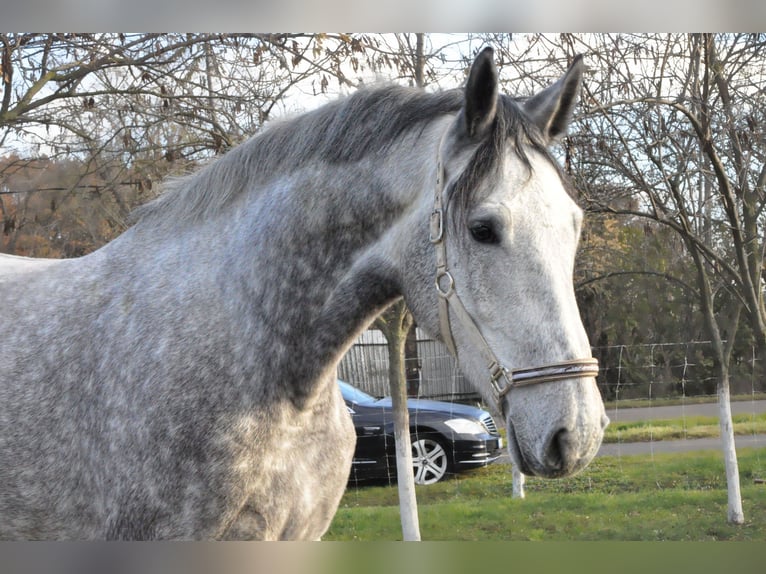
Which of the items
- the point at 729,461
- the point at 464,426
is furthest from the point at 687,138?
the point at 464,426

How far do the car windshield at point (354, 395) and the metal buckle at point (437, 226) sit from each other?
604 centimetres

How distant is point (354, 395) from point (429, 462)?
1068mm

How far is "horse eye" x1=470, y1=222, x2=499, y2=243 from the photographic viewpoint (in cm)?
169

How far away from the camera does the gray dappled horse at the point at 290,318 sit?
1.66 meters

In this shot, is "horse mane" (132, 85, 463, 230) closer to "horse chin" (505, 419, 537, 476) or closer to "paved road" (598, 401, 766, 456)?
"horse chin" (505, 419, 537, 476)

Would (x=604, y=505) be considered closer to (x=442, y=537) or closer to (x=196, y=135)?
(x=442, y=537)

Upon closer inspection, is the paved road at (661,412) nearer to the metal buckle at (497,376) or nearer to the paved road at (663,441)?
the paved road at (663,441)

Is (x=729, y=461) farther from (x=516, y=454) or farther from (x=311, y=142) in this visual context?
(x=311, y=142)

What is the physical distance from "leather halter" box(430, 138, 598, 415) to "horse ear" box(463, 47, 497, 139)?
0.32 ft

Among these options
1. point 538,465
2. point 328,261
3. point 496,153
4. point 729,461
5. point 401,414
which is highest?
point 496,153

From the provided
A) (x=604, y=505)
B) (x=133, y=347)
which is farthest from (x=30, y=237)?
(x=604, y=505)

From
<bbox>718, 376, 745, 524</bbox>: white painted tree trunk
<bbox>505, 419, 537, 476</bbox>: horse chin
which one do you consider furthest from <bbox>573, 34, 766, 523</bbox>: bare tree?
<bbox>505, 419, 537, 476</bbox>: horse chin

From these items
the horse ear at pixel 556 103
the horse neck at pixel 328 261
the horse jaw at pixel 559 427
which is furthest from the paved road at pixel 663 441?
the horse jaw at pixel 559 427

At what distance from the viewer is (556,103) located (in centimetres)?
191
